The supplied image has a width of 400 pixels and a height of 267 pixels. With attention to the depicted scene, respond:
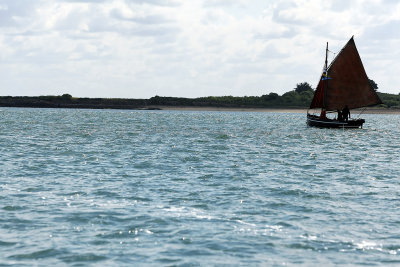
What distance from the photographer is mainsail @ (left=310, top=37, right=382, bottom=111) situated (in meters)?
64.4

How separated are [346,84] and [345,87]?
370 mm

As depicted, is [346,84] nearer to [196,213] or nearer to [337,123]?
[337,123]

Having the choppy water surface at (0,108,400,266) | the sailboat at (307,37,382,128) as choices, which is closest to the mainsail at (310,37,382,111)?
the sailboat at (307,37,382,128)

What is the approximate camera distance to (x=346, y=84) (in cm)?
6531

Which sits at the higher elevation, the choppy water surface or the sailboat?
the sailboat

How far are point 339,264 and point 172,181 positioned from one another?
11743 millimetres

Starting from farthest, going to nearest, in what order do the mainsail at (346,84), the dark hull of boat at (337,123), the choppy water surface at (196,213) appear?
the dark hull of boat at (337,123) → the mainsail at (346,84) → the choppy water surface at (196,213)

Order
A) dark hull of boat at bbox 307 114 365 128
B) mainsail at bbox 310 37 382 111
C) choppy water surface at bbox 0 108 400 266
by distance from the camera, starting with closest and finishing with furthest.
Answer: choppy water surface at bbox 0 108 400 266
mainsail at bbox 310 37 382 111
dark hull of boat at bbox 307 114 365 128

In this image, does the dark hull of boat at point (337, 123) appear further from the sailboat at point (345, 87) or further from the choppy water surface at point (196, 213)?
the choppy water surface at point (196, 213)

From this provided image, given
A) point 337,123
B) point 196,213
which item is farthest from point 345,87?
point 196,213

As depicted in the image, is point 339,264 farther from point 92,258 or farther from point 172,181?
point 172,181

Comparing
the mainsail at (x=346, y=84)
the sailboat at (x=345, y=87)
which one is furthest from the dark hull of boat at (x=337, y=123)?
the mainsail at (x=346, y=84)

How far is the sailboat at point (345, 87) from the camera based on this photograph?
64.5m

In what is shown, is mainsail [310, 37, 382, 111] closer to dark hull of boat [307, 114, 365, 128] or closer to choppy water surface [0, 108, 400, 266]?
dark hull of boat [307, 114, 365, 128]
